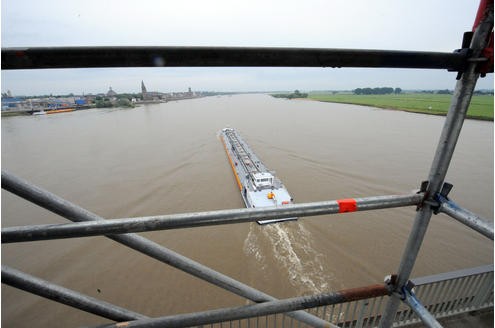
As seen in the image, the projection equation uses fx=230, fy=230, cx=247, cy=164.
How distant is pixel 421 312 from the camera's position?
142 cm

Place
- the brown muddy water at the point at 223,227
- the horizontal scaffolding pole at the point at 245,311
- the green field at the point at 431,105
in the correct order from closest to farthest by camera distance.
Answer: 1. the horizontal scaffolding pole at the point at 245,311
2. the brown muddy water at the point at 223,227
3. the green field at the point at 431,105

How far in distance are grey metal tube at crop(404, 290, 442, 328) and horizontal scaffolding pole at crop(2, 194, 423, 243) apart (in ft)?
2.25

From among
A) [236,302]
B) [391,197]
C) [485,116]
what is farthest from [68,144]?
[485,116]

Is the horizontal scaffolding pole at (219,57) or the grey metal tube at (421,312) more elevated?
the horizontal scaffolding pole at (219,57)

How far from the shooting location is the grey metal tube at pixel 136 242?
1.16m

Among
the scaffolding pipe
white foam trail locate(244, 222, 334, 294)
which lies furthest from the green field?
the scaffolding pipe

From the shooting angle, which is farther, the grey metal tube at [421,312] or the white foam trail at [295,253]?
the white foam trail at [295,253]

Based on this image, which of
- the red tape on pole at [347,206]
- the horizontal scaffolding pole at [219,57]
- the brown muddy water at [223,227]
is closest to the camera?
the horizontal scaffolding pole at [219,57]

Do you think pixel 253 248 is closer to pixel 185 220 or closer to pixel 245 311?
pixel 245 311

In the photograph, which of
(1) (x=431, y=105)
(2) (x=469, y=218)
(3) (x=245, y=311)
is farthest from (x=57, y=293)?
(1) (x=431, y=105)

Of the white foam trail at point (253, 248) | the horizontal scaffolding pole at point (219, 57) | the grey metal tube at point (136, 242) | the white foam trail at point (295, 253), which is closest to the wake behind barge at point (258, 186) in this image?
the white foam trail at point (295, 253)

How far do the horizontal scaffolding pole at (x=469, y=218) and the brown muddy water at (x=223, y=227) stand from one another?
5.04m

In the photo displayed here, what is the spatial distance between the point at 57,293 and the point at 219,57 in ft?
5.32

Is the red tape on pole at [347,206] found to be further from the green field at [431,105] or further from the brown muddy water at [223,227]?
the green field at [431,105]
